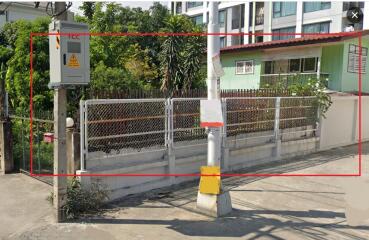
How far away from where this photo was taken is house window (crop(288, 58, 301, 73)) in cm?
1621

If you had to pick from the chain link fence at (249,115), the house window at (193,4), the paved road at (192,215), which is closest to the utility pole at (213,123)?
the paved road at (192,215)

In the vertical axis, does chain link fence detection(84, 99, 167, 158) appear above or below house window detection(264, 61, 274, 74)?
Answer: below

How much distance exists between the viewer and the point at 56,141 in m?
5.02

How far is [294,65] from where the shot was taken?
16.5 metres

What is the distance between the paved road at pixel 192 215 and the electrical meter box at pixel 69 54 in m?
1.96

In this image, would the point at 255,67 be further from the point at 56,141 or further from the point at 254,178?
the point at 56,141

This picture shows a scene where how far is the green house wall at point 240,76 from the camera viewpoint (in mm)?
17750

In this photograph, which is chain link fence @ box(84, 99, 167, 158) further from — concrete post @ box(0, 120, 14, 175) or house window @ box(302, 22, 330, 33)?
house window @ box(302, 22, 330, 33)

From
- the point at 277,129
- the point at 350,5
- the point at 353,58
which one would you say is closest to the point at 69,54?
the point at 277,129

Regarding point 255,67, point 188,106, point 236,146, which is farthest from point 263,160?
point 255,67

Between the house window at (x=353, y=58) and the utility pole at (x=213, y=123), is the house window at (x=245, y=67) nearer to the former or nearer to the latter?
the house window at (x=353, y=58)

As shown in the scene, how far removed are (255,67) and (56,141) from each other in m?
14.1

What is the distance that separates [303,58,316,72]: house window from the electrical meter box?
42.2ft

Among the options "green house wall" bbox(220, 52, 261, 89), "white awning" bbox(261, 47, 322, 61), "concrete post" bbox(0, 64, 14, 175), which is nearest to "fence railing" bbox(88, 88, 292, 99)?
"concrete post" bbox(0, 64, 14, 175)
